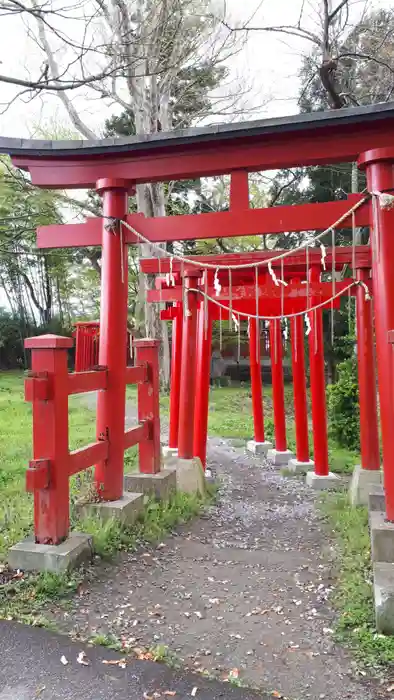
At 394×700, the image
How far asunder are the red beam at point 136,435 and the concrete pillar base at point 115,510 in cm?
49

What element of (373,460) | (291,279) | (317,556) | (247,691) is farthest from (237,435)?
(247,691)

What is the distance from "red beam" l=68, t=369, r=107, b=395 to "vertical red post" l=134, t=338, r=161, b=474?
2.87 ft

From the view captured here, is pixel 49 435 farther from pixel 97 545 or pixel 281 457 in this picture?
pixel 281 457

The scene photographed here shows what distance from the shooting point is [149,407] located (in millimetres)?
5250

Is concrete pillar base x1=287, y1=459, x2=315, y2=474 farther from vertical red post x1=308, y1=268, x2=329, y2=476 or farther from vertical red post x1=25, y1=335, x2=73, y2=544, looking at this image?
vertical red post x1=25, y1=335, x2=73, y2=544

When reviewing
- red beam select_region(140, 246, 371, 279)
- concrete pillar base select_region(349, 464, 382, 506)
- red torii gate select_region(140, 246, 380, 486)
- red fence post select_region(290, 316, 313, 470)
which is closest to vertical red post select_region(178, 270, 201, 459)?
red torii gate select_region(140, 246, 380, 486)

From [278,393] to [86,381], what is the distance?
14.7ft

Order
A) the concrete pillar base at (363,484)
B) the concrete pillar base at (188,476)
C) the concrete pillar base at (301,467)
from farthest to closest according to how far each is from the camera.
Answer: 1. the concrete pillar base at (301,467)
2. the concrete pillar base at (188,476)
3. the concrete pillar base at (363,484)

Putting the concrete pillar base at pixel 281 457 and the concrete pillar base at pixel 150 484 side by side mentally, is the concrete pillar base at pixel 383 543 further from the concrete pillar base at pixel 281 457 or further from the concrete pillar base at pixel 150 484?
the concrete pillar base at pixel 281 457

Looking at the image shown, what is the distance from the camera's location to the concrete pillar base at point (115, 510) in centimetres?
424

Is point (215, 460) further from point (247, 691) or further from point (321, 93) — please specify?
point (321, 93)

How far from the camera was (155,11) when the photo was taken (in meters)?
8.26

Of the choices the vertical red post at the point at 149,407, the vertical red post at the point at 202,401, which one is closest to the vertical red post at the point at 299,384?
the vertical red post at the point at 202,401

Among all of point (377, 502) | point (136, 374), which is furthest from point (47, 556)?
point (377, 502)
